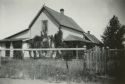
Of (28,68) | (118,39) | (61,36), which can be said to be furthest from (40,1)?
(118,39)

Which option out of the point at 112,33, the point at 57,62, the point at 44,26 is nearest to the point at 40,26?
the point at 44,26

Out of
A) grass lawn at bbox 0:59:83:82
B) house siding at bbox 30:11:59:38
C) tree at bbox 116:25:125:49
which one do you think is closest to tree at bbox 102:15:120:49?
tree at bbox 116:25:125:49

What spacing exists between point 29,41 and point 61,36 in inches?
15.0

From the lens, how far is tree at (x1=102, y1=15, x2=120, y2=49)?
1752 mm

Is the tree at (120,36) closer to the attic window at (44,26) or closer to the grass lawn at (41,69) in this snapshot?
the grass lawn at (41,69)

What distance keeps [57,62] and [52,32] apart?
2.97ft

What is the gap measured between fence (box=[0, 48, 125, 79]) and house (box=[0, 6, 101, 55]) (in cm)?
10

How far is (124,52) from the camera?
5.45 ft

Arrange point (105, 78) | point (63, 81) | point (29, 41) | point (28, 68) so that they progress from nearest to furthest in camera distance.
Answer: point (105, 78) < point (63, 81) < point (28, 68) < point (29, 41)

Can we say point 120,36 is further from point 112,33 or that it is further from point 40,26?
point 40,26

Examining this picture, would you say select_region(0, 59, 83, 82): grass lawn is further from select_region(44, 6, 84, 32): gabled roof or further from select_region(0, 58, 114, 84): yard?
select_region(44, 6, 84, 32): gabled roof

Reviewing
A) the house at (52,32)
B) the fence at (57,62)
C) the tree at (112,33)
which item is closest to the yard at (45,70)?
the fence at (57,62)

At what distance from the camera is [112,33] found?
5.90 feet

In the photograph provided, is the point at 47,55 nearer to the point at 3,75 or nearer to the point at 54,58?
the point at 54,58
